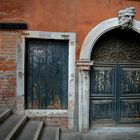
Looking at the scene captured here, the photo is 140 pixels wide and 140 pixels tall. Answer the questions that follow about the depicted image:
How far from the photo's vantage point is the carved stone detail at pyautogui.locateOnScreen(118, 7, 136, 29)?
5996 millimetres

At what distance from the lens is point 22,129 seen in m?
5.21

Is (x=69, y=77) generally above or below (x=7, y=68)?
below

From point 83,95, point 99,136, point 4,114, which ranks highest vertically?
point 83,95

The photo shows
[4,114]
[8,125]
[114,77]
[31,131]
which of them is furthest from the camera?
[114,77]

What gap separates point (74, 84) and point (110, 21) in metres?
1.68

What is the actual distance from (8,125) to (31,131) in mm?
477

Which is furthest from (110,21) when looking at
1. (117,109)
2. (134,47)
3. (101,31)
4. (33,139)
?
(33,139)

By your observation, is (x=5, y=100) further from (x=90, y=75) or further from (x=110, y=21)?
(x=110, y=21)

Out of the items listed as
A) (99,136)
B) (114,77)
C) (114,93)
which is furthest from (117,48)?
(99,136)

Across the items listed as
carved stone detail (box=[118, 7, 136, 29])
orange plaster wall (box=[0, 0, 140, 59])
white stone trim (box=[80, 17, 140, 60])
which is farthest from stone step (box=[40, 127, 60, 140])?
carved stone detail (box=[118, 7, 136, 29])

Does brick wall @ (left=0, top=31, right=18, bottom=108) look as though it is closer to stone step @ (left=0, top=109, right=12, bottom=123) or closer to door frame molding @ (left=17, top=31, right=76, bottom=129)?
door frame molding @ (left=17, top=31, right=76, bottom=129)

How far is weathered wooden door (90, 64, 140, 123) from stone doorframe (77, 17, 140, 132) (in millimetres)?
376

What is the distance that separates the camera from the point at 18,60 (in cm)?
587

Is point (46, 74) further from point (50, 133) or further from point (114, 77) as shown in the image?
→ point (114, 77)
